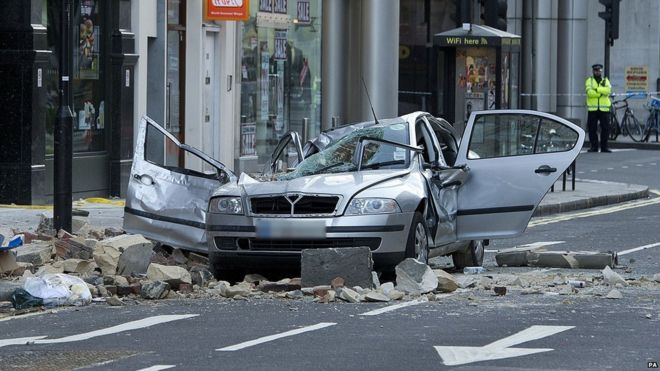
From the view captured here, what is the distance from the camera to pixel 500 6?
80.5ft

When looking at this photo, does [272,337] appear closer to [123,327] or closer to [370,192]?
[123,327]

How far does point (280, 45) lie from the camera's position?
28281 millimetres

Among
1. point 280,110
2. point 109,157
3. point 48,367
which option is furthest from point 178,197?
point 280,110

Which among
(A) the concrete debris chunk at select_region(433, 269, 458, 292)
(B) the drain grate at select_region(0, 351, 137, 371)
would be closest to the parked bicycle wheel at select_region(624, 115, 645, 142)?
(A) the concrete debris chunk at select_region(433, 269, 458, 292)

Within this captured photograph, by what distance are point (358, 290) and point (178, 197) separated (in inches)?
104

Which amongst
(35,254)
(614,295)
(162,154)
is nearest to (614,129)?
(162,154)

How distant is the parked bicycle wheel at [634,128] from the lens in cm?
4106

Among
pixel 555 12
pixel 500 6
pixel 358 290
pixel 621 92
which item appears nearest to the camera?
pixel 358 290

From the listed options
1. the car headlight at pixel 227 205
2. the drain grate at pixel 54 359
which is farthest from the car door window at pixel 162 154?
the drain grate at pixel 54 359

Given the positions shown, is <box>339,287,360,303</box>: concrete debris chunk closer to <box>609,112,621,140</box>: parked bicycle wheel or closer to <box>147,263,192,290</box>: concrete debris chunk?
<box>147,263,192,290</box>: concrete debris chunk

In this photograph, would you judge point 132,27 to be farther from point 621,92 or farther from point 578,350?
point 621,92

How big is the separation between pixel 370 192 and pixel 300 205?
58 centimetres

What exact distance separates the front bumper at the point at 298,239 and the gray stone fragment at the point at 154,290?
84 cm

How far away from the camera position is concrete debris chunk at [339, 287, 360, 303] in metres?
12.0
